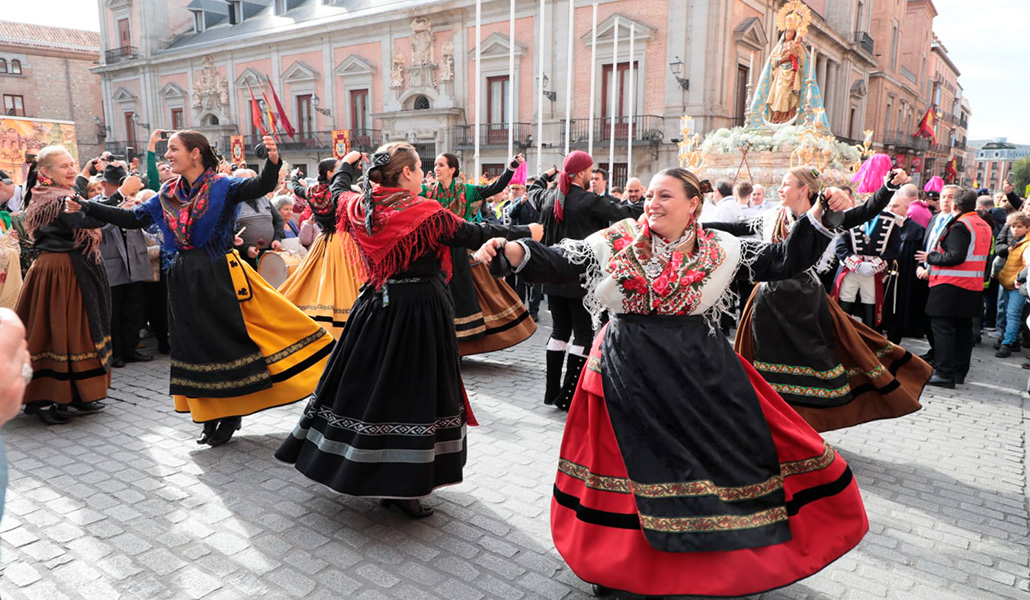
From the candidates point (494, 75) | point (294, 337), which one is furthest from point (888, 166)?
point (494, 75)

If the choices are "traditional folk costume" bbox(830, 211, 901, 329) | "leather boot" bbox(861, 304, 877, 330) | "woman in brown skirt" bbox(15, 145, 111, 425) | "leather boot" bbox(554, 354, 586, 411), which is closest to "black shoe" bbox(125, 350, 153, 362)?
"woman in brown skirt" bbox(15, 145, 111, 425)

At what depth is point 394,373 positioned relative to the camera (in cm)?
332

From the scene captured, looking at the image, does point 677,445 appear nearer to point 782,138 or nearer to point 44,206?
point 44,206

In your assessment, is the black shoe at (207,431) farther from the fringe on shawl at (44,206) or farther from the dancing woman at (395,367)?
the fringe on shawl at (44,206)

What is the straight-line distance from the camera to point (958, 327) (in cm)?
650

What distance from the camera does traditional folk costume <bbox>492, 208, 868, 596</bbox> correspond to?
2.49m

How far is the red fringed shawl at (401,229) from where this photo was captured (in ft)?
10.7

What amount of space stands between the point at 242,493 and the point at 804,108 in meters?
14.0

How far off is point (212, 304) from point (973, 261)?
6460 mm

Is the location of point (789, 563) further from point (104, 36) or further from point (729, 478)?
point (104, 36)

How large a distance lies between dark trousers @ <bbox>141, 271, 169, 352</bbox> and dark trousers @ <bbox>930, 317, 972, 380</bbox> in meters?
7.62

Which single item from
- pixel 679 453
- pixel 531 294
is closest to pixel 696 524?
pixel 679 453

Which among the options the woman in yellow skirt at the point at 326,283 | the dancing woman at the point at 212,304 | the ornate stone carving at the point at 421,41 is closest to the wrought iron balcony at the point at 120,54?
the ornate stone carving at the point at 421,41

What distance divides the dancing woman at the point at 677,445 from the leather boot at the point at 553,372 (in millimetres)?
2487
